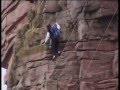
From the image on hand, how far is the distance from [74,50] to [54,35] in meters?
0.91

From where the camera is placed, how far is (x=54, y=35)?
57.9 feet

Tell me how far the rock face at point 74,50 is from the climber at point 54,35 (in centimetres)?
22

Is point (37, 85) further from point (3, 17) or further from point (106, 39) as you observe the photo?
point (3, 17)

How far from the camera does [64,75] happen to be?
17438 millimetres

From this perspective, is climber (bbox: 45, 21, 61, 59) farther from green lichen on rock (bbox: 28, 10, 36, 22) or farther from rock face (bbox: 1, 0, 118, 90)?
green lichen on rock (bbox: 28, 10, 36, 22)

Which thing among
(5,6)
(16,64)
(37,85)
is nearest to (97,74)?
(37,85)

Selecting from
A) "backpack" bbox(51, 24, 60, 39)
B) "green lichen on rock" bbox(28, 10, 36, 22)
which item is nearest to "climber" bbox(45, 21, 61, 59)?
"backpack" bbox(51, 24, 60, 39)

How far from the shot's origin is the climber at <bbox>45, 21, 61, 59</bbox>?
57.1 feet

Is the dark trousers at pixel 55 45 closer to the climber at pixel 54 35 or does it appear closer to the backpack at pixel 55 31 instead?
the climber at pixel 54 35

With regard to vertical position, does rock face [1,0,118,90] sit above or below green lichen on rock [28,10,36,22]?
below

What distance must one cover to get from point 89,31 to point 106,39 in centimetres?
68

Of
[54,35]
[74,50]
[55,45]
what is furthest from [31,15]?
[74,50]

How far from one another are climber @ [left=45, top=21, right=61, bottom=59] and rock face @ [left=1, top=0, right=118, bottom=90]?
22cm

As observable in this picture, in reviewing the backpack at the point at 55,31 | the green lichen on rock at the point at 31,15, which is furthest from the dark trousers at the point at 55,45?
the green lichen on rock at the point at 31,15
